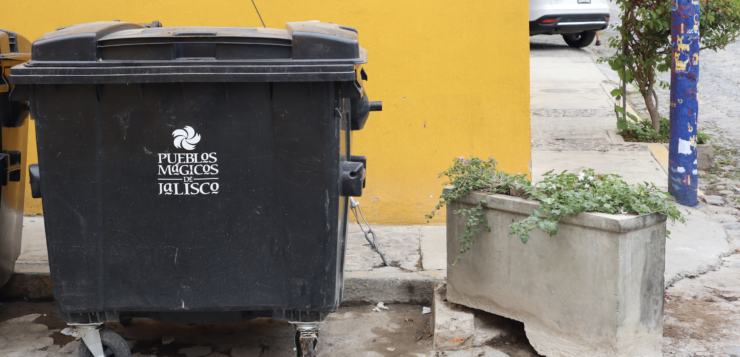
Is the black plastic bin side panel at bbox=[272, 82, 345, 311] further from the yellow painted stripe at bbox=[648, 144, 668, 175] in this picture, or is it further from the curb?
the yellow painted stripe at bbox=[648, 144, 668, 175]

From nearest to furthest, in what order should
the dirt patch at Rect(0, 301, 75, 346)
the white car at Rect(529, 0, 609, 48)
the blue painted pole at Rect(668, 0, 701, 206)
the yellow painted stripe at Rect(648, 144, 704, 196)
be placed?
the dirt patch at Rect(0, 301, 75, 346) → the blue painted pole at Rect(668, 0, 701, 206) → the yellow painted stripe at Rect(648, 144, 704, 196) → the white car at Rect(529, 0, 609, 48)

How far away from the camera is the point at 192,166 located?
116 inches

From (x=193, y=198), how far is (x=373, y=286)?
5.40 ft

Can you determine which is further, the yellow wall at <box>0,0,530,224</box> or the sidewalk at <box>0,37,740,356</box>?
the yellow wall at <box>0,0,530,224</box>

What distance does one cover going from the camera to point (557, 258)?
10.7 ft

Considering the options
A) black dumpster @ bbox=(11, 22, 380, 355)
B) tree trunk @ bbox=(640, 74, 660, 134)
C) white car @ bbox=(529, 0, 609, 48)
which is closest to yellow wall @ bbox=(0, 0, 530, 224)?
black dumpster @ bbox=(11, 22, 380, 355)

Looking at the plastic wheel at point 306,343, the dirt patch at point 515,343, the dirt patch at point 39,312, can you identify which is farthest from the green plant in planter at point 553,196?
the dirt patch at point 39,312

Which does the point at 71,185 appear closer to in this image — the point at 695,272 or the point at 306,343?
the point at 306,343

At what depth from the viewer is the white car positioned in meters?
13.1

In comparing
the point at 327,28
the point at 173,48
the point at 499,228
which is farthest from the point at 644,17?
the point at 173,48

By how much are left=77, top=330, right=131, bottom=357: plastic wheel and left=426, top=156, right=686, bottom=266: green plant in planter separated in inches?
68.6

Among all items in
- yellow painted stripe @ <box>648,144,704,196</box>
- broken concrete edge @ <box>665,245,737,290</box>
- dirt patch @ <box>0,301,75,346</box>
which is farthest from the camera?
yellow painted stripe @ <box>648,144,704,196</box>

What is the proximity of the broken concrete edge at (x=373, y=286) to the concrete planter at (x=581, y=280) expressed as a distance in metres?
0.74

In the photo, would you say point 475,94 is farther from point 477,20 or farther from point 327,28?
point 327,28
